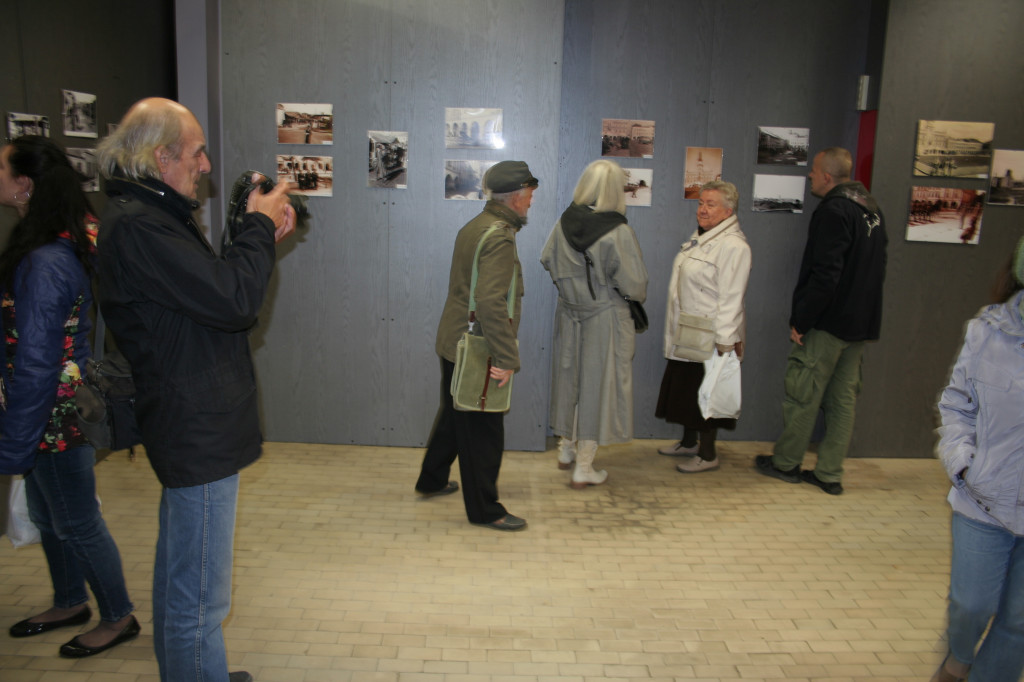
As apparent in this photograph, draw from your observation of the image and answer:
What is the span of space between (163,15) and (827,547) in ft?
18.6

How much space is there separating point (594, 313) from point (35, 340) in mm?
2939

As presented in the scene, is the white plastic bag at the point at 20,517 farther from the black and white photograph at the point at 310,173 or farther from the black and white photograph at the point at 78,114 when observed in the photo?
the black and white photograph at the point at 310,173

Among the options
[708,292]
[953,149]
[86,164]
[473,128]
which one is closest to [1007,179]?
[953,149]

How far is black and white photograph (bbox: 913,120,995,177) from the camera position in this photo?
16.8 ft

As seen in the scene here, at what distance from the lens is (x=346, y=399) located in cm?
531

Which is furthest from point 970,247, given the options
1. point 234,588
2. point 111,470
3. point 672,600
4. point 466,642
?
point 111,470

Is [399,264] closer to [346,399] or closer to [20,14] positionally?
[346,399]

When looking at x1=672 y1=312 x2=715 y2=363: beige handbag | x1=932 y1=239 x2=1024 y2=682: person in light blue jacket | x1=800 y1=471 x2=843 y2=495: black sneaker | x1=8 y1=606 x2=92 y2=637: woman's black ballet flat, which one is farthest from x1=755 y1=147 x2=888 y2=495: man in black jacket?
x1=8 y1=606 x2=92 y2=637: woman's black ballet flat

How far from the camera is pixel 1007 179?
5184 millimetres

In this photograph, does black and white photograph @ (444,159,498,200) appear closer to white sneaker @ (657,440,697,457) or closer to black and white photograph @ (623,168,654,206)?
black and white photograph @ (623,168,654,206)

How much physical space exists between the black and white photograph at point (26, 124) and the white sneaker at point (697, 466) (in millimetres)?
4264

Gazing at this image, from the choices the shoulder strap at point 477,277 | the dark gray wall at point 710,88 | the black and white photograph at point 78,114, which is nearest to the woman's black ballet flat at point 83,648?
the shoulder strap at point 477,277

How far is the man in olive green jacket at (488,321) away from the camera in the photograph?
3.61m

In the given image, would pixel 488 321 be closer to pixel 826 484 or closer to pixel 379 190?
pixel 379 190
